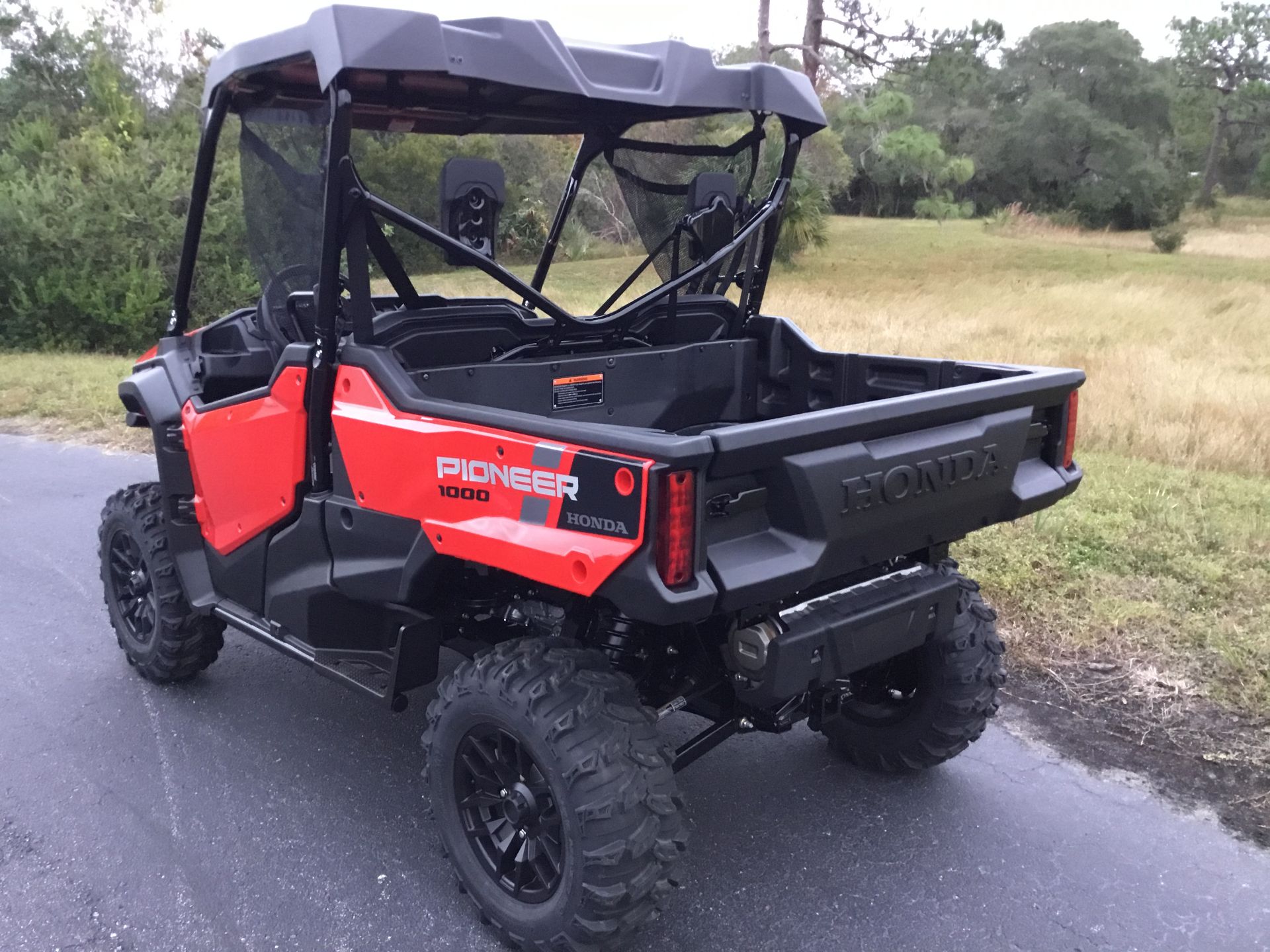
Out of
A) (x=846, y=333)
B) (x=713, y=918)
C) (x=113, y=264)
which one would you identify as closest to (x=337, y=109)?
(x=713, y=918)

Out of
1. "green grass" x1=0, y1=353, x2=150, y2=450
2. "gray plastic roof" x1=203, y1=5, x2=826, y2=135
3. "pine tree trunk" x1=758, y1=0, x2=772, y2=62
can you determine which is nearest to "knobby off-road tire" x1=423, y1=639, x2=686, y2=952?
"gray plastic roof" x1=203, y1=5, x2=826, y2=135

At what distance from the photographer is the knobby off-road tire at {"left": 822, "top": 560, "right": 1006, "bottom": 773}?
10.7 feet

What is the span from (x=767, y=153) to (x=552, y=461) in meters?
1.93

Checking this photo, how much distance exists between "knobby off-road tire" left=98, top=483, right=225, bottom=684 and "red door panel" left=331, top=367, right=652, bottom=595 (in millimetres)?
1433

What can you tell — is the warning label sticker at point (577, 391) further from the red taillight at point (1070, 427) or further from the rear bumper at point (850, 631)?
the red taillight at point (1070, 427)

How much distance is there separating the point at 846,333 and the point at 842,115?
21009mm

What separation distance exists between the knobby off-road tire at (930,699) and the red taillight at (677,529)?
1.21m

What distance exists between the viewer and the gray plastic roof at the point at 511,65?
8.38ft

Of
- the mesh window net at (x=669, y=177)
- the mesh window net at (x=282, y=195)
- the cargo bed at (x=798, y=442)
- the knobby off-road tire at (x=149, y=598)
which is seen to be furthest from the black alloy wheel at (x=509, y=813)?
the mesh window net at (x=669, y=177)

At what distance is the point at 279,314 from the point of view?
339 cm

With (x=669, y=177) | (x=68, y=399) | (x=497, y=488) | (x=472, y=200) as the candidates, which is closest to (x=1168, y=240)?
(x=68, y=399)

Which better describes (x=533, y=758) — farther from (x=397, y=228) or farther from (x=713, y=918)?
(x=397, y=228)

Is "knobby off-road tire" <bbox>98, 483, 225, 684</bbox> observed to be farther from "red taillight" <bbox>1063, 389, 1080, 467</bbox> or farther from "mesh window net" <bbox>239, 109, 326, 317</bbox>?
"red taillight" <bbox>1063, 389, 1080, 467</bbox>

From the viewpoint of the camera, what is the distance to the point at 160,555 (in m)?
3.93
